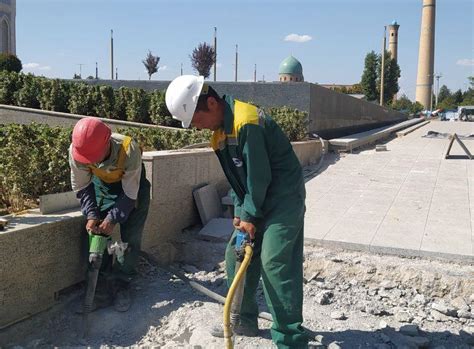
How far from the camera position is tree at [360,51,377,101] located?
60.3 meters

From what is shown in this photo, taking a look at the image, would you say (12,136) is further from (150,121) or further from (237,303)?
(150,121)

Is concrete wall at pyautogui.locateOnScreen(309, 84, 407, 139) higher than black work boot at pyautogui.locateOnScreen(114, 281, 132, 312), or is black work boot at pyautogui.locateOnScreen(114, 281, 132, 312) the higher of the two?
concrete wall at pyautogui.locateOnScreen(309, 84, 407, 139)

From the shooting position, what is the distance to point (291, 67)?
45.4m

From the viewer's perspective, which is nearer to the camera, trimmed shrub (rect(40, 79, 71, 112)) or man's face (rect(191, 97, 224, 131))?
man's face (rect(191, 97, 224, 131))

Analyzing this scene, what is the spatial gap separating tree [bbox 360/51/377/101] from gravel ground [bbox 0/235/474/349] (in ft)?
191

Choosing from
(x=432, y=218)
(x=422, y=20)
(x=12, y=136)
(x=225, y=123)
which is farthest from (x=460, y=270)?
(x=422, y=20)

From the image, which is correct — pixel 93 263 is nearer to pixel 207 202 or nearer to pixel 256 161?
pixel 256 161

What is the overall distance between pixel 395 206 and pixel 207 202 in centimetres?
267

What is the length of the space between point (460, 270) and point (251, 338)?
7.12 feet

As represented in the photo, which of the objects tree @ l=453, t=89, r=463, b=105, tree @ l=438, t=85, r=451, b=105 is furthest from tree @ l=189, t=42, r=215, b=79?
tree @ l=438, t=85, r=451, b=105

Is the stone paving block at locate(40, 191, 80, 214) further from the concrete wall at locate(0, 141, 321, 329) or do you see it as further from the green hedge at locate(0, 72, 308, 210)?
the green hedge at locate(0, 72, 308, 210)

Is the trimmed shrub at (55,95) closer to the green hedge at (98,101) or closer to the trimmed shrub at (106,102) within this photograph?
the green hedge at (98,101)

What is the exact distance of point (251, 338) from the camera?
361 cm

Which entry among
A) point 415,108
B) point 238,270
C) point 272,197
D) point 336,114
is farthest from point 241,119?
point 415,108
